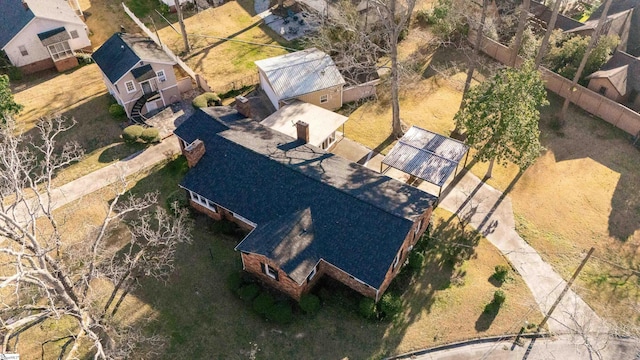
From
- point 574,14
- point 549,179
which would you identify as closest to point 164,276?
point 549,179

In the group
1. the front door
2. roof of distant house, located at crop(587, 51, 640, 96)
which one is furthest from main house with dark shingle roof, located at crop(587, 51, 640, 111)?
the front door

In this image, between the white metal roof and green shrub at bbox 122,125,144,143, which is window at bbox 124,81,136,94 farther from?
the white metal roof

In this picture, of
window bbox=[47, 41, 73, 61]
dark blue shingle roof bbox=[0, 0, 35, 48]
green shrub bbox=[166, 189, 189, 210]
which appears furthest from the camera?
window bbox=[47, 41, 73, 61]

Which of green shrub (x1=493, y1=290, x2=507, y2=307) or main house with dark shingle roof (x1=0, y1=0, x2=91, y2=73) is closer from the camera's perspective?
green shrub (x1=493, y1=290, x2=507, y2=307)

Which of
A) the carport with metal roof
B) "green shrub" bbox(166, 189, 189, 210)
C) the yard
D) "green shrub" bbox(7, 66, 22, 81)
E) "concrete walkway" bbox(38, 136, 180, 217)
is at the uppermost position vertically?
"green shrub" bbox(7, 66, 22, 81)

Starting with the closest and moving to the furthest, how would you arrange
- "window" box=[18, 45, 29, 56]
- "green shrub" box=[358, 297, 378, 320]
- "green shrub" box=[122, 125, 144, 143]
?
1. "green shrub" box=[358, 297, 378, 320]
2. "green shrub" box=[122, 125, 144, 143]
3. "window" box=[18, 45, 29, 56]

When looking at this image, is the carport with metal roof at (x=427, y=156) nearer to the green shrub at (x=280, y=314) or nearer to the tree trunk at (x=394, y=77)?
the tree trunk at (x=394, y=77)

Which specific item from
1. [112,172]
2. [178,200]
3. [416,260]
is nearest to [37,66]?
[112,172]
